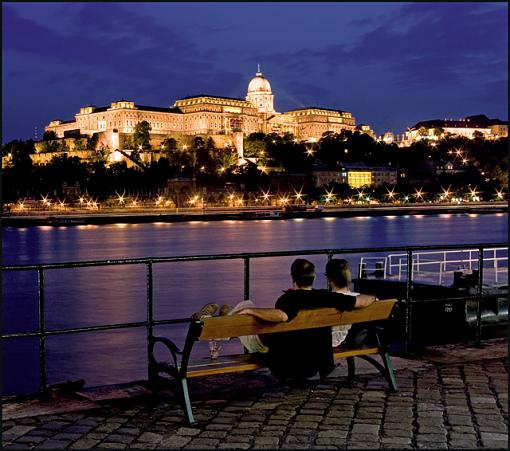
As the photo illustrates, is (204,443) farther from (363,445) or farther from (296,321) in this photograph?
(296,321)

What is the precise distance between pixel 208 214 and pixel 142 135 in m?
37.9

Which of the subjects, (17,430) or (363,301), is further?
(363,301)

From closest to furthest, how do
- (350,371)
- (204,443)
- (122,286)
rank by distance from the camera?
(204,443), (350,371), (122,286)

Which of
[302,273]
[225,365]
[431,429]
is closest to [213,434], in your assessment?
[225,365]

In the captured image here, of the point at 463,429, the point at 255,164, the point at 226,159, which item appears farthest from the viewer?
the point at 255,164

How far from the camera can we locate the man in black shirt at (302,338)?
5.93 metres

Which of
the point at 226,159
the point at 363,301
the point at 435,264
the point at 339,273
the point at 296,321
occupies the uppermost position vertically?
the point at 226,159

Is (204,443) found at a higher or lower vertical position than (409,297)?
lower

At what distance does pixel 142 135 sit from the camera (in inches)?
6225

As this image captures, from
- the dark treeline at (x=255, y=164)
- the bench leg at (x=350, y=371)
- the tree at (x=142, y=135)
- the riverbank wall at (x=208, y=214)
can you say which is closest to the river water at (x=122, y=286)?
the bench leg at (x=350, y=371)

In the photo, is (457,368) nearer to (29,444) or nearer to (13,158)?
(29,444)

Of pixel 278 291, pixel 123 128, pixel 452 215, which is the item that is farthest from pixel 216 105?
pixel 278 291

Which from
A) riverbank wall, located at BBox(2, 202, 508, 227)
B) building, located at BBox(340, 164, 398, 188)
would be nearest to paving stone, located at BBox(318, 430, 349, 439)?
riverbank wall, located at BBox(2, 202, 508, 227)

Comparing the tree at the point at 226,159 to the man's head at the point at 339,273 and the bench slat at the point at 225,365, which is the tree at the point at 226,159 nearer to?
the man's head at the point at 339,273
